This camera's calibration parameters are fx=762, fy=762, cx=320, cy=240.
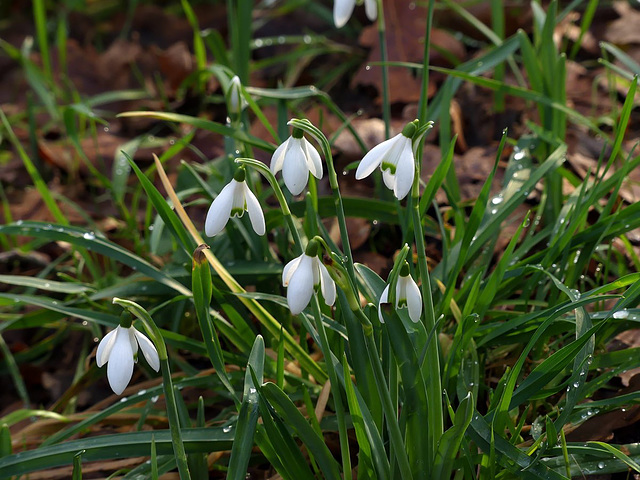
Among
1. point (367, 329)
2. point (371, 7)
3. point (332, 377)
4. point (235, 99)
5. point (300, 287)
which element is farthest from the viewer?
point (235, 99)

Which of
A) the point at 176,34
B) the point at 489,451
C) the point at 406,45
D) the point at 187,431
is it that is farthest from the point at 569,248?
the point at 176,34

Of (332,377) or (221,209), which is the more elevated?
(221,209)

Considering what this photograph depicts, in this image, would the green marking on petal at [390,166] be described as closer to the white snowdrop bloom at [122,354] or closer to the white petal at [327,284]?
the white petal at [327,284]

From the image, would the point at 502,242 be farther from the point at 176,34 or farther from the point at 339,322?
the point at 176,34

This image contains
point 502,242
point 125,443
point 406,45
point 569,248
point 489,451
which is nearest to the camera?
point 489,451

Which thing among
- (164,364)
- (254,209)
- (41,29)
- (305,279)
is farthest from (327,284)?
(41,29)

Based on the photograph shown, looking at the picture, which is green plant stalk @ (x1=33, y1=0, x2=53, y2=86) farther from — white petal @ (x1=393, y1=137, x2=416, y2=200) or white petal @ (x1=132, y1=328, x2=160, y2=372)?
white petal @ (x1=393, y1=137, x2=416, y2=200)

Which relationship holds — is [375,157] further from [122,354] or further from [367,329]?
[122,354]

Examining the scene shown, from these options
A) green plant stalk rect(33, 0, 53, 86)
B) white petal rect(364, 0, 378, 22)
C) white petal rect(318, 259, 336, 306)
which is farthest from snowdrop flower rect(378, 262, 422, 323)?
green plant stalk rect(33, 0, 53, 86)
